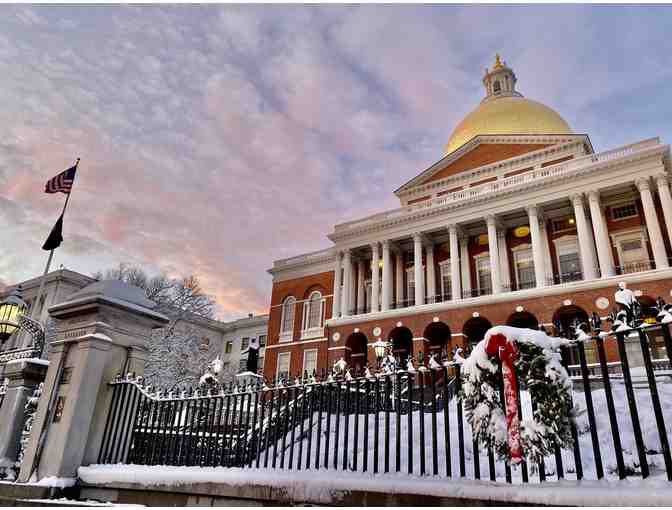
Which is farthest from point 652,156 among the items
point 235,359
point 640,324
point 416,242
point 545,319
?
point 235,359

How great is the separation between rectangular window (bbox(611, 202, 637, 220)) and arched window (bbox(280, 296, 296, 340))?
26.0m

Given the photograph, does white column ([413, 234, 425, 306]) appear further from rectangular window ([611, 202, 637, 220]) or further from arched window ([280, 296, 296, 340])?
arched window ([280, 296, 296, 340])

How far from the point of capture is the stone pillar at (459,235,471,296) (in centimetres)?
3422

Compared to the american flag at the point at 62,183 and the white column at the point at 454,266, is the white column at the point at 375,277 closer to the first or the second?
the white column at the point at 454,266

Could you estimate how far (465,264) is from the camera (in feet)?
114

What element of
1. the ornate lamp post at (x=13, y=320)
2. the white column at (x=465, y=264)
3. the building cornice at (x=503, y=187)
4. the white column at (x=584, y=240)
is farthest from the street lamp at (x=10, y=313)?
the white column at (x=465, y=264)

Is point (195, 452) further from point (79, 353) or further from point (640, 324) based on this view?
point (640, 324)

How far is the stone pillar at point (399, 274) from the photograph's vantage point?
1452 inches

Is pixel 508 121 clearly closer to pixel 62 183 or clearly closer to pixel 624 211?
pixel 624 211

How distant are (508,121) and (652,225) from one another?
17.6m

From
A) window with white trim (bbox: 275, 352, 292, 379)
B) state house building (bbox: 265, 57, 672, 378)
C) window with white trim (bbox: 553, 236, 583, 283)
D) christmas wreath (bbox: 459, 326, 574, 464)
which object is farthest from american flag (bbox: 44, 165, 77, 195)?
window with white trim (bbox: 553, 236, 583, 283)

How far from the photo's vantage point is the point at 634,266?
28844 millimetres

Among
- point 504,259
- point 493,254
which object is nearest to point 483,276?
point 504,259

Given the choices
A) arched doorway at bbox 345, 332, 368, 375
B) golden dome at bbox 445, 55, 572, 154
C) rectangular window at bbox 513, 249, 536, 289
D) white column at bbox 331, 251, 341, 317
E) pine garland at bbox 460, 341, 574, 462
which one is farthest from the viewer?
golden dome at bbox 445, 55, 572, 154
